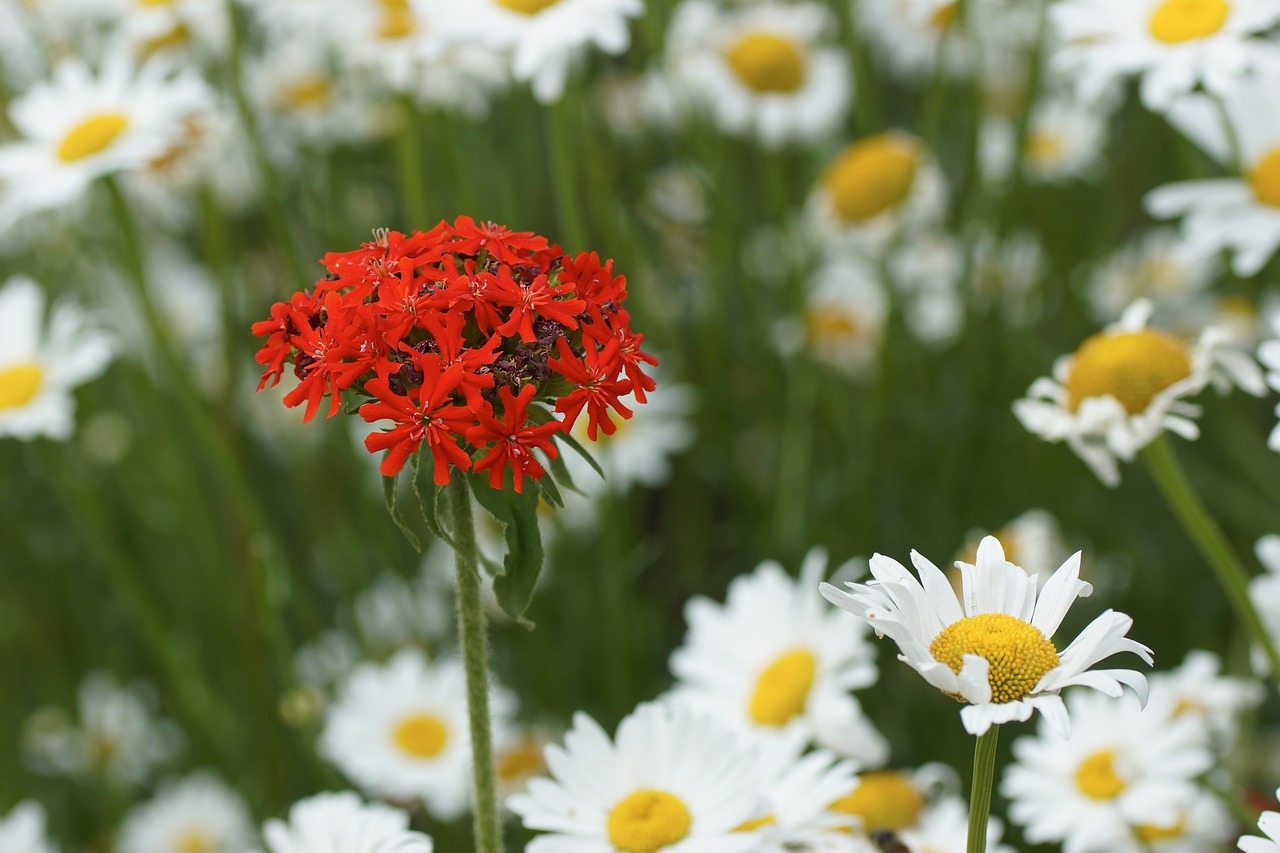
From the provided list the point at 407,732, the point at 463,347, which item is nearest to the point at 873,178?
the point at 407,732

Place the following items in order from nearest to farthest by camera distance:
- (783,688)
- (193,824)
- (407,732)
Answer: (783,688)
(407,732)
(193,824)

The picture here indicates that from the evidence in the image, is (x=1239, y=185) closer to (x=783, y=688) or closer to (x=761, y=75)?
(x=783, y=688)

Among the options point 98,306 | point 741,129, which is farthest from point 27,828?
point 741,129

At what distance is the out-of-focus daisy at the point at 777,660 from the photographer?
1207 millimetres

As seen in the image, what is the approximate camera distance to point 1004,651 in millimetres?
712

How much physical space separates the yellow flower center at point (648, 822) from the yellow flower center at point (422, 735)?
796 mm

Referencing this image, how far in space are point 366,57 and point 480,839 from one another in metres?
1.38

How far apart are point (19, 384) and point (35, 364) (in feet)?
0.18

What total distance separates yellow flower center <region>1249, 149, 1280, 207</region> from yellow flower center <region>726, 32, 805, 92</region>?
97cm

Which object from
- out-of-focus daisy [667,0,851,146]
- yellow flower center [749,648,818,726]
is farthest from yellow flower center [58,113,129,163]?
yellow flower center [749,648,818,726]

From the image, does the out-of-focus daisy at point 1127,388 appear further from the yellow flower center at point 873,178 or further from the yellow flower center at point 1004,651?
the yellow flower center at point 873,178

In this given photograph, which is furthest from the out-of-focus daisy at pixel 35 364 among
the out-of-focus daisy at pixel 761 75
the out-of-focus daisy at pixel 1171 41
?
the out-of-focus daisy at pixel 1171 41

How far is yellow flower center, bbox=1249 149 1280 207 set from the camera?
1431 mm

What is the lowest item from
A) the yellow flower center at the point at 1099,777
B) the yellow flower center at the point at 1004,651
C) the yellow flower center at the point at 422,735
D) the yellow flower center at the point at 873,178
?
the yellow flower center at the point at 1004,651
